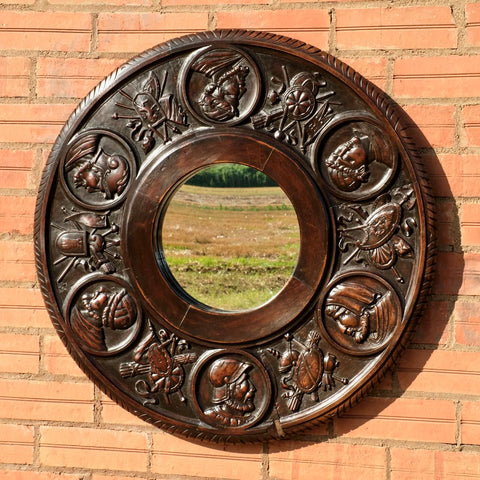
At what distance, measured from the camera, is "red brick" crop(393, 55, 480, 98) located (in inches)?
63.7

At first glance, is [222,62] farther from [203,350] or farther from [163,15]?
[203,350]

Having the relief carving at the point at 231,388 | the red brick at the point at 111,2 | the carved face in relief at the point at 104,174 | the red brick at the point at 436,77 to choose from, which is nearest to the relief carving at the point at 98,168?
the carved face in relief at the point at 104,174

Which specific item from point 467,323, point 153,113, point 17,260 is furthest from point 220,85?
point 467,323

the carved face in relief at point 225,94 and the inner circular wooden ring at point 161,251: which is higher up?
the carved face in relief at point 225,94

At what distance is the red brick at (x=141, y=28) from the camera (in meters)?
1.70

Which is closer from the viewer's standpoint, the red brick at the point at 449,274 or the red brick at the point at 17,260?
the red brick at the point at 449,274

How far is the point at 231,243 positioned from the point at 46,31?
743 mm

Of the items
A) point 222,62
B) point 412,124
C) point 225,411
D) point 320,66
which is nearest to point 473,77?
point 412,124

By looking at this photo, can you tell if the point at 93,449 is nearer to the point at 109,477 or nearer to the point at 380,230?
the point at 109,477

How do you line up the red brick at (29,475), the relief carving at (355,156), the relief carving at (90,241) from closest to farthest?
the relief carving at (355,156)
the relief carving at (90,241)
the red brick at (29,475)

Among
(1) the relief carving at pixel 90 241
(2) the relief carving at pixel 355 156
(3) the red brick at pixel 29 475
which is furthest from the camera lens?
(3) the red brick at pixel 29 475

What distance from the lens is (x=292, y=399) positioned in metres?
1.67

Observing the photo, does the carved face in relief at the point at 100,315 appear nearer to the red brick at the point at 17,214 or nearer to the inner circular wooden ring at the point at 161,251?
the inner circular wooden ring at the point at 161,251

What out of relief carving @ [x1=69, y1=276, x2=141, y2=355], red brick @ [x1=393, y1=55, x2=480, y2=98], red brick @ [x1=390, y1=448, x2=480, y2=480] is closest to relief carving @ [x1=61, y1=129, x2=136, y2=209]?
relief carving @ [x1=69, y1=276, x2=141, y2=355]
